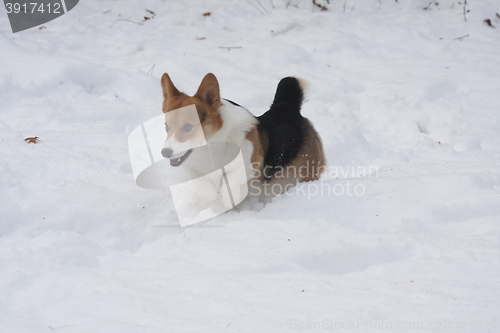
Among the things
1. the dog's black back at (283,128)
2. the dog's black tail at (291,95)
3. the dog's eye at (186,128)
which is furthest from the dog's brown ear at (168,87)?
the dog's black tail at (291,95)

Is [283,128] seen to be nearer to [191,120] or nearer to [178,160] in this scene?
[191,120]

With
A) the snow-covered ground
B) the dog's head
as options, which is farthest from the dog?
the snow-covered ground

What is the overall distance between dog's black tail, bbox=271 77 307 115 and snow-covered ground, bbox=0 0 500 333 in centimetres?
15

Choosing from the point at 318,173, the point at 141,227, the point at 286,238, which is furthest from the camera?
the point at 318,173

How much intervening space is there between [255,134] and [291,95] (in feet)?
2.23

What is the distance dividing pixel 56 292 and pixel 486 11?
21.2 feet

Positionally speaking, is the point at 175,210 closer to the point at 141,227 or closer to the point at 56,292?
the point at 141,227

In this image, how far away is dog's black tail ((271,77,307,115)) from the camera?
11.0 feet

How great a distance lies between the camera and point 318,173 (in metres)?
3.45

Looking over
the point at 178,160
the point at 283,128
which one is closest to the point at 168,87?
the point at 178,160

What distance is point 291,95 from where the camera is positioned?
3.38 m

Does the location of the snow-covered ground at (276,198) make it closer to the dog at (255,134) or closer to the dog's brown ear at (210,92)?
the dog at (255,134)

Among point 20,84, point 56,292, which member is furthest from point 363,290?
point 20,84

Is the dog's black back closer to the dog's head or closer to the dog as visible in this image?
the dog
